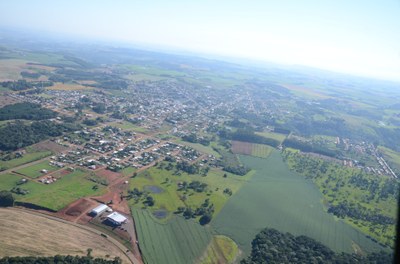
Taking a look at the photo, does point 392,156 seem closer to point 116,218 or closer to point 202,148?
point 202,148

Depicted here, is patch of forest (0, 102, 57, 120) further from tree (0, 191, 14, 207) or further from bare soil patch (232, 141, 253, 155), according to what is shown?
bare soil patch (232, 141, 253, 155)

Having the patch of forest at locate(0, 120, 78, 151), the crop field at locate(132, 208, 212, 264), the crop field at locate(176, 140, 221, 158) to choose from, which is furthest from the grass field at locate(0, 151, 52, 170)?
the crop field at locate(176, 140, 221, 158)

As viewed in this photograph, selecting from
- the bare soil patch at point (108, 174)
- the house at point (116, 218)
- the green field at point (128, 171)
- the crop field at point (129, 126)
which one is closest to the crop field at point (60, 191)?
the bare soil patch at point (108, 174)

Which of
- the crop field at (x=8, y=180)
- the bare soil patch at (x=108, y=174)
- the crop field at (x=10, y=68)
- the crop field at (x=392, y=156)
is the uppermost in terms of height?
the crop field at (x=10, y=68)

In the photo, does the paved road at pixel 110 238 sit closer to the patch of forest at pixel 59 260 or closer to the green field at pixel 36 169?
the patch of forest at pixel 59 260

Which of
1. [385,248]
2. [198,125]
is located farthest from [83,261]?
[198,125]
